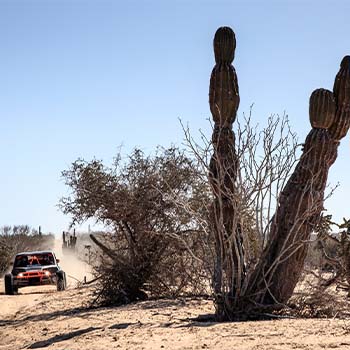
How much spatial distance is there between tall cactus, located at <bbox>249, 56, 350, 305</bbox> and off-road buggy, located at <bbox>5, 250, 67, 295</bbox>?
42.4 feet

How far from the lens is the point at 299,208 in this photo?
42.5 feet

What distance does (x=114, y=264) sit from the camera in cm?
1812

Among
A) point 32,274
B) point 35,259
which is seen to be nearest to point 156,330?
point 32,274

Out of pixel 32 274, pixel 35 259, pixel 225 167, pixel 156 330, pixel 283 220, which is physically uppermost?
pixel 225 167

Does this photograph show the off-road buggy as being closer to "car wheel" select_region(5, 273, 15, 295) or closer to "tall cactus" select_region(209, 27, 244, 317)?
"car wheel" select_region(5, 273, 15, 295)

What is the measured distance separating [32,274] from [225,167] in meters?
13.6

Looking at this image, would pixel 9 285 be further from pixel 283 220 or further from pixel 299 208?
pixel 299 208

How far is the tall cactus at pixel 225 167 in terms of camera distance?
12695 mm

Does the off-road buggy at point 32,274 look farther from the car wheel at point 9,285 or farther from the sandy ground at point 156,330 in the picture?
the sandy ground at point 156,330

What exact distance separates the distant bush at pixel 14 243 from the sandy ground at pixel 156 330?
64.2 feet

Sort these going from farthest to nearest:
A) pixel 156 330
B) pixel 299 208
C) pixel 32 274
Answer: pixel 32 274, pixel 299 208, pixel 156 330

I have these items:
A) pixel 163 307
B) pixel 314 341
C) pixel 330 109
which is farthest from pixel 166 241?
pixel 314 341

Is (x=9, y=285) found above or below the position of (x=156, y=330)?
above

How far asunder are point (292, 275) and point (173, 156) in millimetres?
6255
